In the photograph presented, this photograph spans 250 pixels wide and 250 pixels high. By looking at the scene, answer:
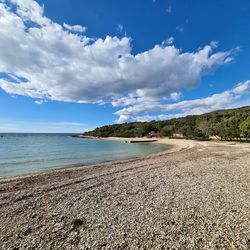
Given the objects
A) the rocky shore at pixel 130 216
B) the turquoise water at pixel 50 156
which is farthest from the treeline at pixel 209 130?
Answer: the rocky shore at pixel 130 216

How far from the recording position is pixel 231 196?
7297 millimetres

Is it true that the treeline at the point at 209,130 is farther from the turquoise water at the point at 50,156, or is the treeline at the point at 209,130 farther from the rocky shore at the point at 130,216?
the rocky shore at the point at 130,216

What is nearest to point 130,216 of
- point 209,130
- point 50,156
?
point 50,156

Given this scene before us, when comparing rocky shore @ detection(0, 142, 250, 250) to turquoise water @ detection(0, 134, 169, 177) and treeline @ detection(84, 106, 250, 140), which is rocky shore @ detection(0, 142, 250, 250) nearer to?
turquoise water @ detection(0, 134, 169, 177)

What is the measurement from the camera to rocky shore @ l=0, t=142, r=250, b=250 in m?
4.47

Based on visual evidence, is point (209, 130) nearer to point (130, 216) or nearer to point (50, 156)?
point (50, 156)

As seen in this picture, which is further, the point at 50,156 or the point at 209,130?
the point at 209,130

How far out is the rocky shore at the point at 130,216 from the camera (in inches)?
176

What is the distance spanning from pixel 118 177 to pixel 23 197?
498 centimetres

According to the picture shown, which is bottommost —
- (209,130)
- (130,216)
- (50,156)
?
(130,216)

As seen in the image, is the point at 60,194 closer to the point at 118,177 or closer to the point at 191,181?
the point at 118,177

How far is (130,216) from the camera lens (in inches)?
227

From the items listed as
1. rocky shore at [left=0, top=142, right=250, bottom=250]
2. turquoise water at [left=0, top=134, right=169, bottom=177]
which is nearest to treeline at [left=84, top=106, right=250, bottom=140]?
turquoise water at [left=0, top=134, right=169, bottom=177]

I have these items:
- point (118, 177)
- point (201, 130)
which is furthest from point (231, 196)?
point (201, 130)
